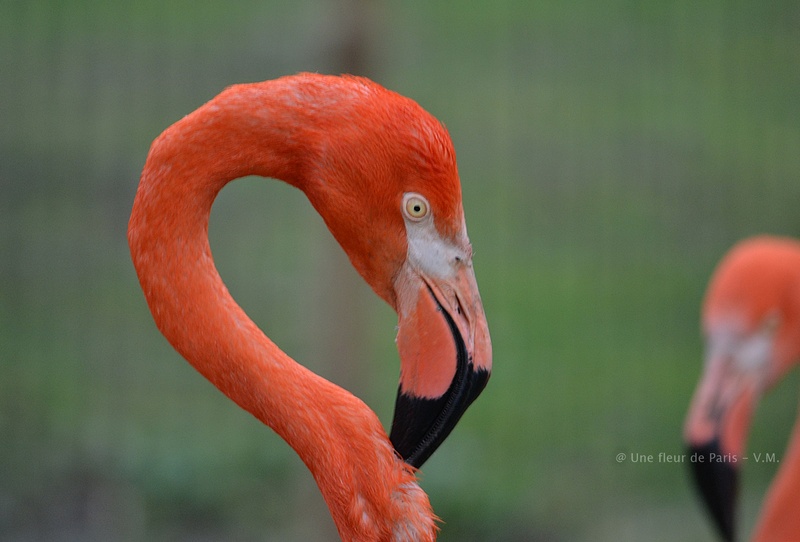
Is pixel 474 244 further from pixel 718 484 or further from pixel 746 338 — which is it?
pixel 718 484

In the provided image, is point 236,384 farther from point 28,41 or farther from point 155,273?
point 28,41

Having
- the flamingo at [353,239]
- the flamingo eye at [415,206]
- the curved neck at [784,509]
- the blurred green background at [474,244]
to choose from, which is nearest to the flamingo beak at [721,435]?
the curved neck at [784,509]

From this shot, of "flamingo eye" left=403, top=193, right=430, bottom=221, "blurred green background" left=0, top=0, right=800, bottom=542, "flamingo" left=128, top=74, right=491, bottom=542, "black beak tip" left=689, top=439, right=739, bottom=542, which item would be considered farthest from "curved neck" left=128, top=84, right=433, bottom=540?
"blurred green background" left=0, top=0, right=800, bottom=542

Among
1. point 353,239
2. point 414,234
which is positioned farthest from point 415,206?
point 353,239

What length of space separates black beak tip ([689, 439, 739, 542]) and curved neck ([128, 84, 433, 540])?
1749mm

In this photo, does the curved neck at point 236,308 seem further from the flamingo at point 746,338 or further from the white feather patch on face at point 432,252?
the flamingo at point 746,338

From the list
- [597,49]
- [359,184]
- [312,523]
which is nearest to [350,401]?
[359,184]

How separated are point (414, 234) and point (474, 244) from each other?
15.6 feet

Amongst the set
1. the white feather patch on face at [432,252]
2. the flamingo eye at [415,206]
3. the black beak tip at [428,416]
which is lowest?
the black beak tip at [428,416]

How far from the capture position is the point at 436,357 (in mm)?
1875

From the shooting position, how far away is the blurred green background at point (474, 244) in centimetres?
460

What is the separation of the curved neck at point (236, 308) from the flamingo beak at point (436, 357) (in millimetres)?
79

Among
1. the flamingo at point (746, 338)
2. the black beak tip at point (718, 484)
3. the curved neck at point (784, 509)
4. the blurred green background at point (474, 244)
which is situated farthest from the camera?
the blurred green background at point (474, 244)

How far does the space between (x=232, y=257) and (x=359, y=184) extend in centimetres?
475
